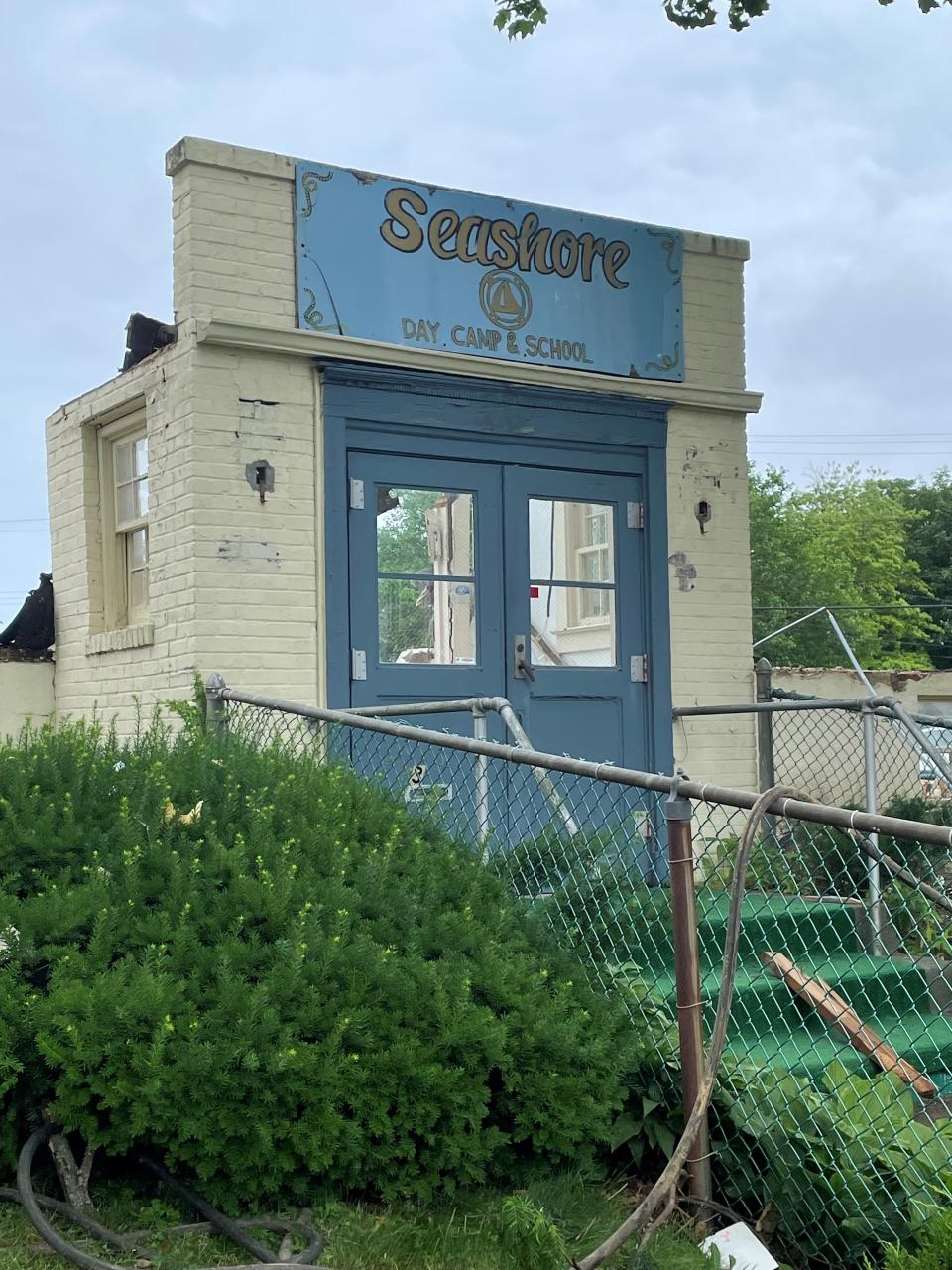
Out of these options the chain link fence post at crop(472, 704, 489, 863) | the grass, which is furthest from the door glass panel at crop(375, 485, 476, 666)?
the grass

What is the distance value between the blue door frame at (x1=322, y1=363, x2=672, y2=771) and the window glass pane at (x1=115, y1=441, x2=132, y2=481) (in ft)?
5.07

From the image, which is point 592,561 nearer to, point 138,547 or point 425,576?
point 425,576

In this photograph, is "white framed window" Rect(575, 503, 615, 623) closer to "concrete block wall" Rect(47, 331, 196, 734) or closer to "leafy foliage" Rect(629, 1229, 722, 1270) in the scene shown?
"concrete block wall" Rect(47, 331, 196, 734)

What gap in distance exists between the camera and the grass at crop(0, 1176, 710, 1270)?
3.34 m

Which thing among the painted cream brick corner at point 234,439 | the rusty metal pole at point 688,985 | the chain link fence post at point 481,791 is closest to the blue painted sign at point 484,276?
the painted cream brick corner at point 234,439

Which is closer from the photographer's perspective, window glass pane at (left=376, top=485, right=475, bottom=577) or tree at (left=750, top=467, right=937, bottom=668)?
window glass pane at (left=376, top=485, right=475, bottom=577)

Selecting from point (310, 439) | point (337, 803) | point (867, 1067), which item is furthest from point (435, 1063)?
point (310, 439)

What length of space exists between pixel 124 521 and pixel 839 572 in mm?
43776

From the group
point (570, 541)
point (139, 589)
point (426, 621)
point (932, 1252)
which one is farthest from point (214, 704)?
point (932, 1252)

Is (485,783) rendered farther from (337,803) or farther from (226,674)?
(226,674)

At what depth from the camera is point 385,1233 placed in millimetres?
3455

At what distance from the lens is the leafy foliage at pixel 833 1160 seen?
3498 millimetres

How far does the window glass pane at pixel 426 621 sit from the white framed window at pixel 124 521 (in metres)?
1.55

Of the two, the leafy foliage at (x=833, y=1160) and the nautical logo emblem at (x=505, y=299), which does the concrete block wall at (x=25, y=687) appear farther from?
the leafy foliage at (x=833, y=1160)
